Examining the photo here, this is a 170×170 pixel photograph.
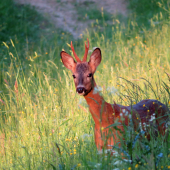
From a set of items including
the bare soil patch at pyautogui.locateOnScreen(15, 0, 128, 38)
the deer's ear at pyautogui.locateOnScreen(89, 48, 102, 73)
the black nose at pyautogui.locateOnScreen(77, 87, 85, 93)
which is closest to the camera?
the black nose at pyautogui.locateOnScreen(77, 87, 85, 93)

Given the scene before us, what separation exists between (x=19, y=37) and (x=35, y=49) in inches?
50.4

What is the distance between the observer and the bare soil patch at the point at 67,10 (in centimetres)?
1065

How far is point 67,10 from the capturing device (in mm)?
12344

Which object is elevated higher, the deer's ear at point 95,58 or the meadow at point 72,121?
the deer's ear at point 95,58

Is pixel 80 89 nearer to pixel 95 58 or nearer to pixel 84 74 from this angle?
pixel 84 74

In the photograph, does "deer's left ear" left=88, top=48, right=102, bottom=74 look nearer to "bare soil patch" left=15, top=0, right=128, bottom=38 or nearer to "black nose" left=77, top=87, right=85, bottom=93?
"black nose" left=77, top=87, right=85, bottom=93

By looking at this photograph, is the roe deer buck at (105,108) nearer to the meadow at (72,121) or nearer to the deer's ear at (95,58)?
the deer's ear at (95,58)

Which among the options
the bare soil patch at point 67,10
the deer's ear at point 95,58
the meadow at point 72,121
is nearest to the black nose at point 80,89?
the meadow at point 72,121

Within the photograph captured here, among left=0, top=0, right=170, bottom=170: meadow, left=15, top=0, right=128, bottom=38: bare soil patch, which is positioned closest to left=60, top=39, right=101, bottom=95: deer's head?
left=0, top=0, right=170, bottom=170: meadow

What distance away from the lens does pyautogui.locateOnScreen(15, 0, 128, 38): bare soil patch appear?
34.9 feet

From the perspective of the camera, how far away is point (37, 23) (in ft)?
35.1

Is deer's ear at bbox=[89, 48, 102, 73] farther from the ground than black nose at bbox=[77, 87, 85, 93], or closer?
farther from the ground

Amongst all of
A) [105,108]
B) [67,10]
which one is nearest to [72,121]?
[105,108]

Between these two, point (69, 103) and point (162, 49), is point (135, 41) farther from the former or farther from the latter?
point (69, 103)
